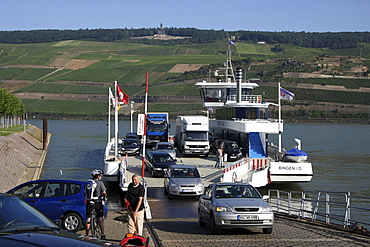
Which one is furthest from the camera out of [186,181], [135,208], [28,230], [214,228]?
[186,181]

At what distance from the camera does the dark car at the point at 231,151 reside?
3712 centimetres

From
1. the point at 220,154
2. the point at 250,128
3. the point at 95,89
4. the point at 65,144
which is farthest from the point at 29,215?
the point at 95,89

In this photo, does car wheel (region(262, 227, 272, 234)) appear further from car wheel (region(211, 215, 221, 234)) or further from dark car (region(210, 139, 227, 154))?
dark car (region(210, 139, 227, 154))

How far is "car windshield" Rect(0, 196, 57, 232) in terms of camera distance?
704 centimetres

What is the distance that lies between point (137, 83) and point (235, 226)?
175 metres

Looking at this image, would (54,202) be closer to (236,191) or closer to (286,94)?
(236,191)

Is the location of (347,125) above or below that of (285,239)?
below

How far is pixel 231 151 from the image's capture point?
37.4 m

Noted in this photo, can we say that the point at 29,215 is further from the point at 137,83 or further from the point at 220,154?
the point at 137,83

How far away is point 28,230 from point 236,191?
984 cm

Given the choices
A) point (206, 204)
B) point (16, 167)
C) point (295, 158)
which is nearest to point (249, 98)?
point (295, 158)

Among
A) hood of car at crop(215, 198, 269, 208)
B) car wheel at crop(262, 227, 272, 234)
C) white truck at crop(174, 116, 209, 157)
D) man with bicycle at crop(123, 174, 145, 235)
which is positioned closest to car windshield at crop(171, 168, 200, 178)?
hood of car at crop(215, 198, 269, 208)

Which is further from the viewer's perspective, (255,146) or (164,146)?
(164,146)

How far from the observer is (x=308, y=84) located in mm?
170500
